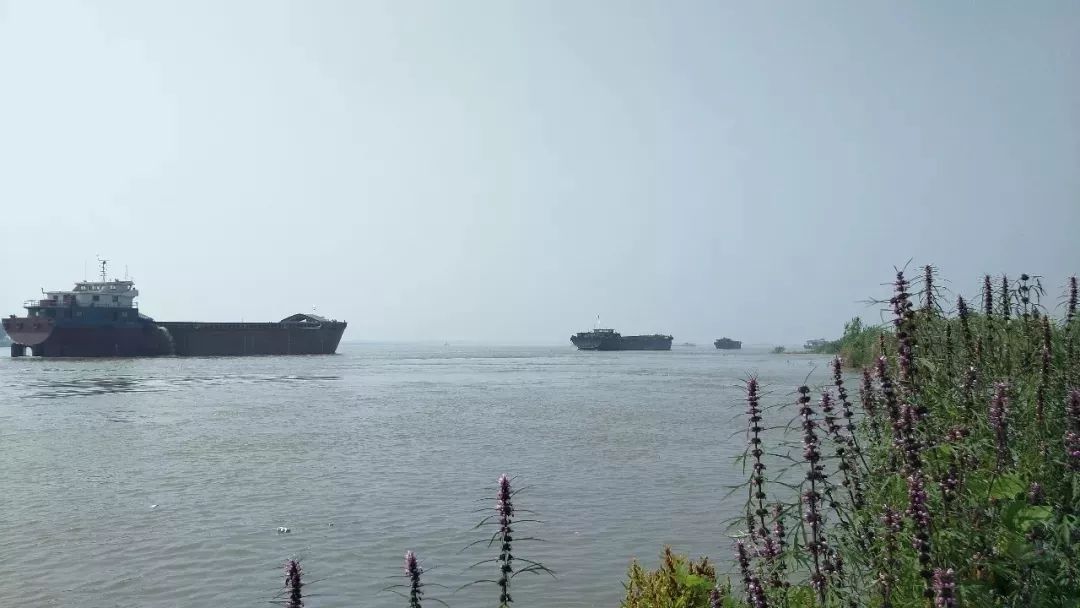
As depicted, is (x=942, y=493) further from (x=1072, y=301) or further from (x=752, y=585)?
(x=1072, y=301)

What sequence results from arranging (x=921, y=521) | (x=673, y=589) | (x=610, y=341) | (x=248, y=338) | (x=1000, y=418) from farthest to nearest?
1. (x=610, y=341)
2. (x=248, y=338)
3. (x=673, y=589)
4. (x=1000, y=418)
5. (x=921, y=521)

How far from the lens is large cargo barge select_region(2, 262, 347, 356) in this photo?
85.2 m

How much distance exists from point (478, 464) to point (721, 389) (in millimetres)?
29695

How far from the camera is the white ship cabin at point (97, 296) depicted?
281 ft

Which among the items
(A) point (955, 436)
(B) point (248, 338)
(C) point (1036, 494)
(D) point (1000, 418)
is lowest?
(C) point (1036, 494)

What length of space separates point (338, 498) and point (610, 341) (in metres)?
141

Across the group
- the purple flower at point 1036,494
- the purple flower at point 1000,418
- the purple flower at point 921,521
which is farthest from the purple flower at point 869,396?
the purple flower at point 921,521

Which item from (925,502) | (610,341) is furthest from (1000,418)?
A: (610,341)

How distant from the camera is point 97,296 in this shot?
8788 cm

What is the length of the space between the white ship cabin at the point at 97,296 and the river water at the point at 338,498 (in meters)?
60.3

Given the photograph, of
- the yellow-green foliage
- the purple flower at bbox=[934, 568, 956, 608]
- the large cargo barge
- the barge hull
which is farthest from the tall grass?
the barge hull

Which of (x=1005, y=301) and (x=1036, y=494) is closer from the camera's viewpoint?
(x=1036, y=494)

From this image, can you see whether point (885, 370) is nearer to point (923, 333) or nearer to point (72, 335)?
point (923, 333)

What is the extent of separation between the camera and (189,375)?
5953 centimetres
